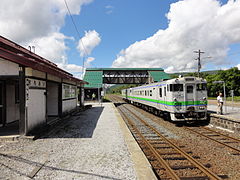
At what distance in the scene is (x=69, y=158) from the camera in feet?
15.6

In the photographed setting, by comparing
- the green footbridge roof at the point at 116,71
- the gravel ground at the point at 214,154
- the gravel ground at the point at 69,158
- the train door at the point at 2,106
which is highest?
the green footbridge roof at the point at 116,71

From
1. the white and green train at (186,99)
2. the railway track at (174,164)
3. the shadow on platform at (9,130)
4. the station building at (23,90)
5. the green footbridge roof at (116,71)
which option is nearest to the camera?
the railway track at (174,164)

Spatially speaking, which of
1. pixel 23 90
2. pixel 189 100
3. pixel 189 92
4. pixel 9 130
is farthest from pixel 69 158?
pixel 189 92

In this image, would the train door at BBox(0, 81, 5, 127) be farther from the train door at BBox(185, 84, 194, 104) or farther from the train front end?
the train door at BBox(185, 84, 194, 104)

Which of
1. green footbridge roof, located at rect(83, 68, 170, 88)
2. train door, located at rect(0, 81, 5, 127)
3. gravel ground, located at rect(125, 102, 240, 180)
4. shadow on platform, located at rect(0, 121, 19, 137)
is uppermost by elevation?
green footbridge roof, located at rect(83, 68, 170, 88)

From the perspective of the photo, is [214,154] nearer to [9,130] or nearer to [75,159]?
[75,159]

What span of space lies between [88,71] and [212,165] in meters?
35.1

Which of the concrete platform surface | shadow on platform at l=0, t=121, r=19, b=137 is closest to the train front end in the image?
the concrete platform surface

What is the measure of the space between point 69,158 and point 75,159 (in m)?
0.21

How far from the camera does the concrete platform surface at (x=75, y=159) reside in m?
3.81

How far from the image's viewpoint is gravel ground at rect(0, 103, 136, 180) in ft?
12.6

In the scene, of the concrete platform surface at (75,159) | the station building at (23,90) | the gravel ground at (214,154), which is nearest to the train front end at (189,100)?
the gravel ground at (214,154)

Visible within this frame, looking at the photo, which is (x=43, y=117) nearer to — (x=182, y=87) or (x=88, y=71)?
(x=182, y=87)

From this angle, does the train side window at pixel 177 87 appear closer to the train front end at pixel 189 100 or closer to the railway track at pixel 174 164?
the train front end at pixel 189 100
